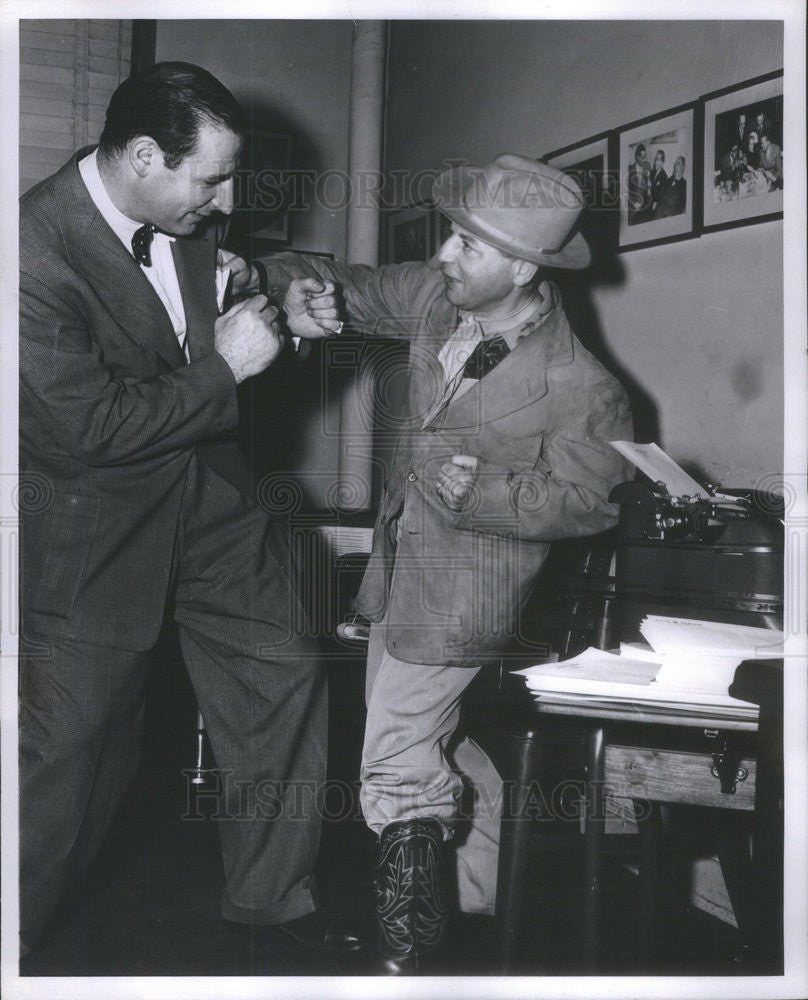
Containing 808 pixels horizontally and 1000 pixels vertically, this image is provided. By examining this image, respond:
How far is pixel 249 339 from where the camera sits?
185 cm

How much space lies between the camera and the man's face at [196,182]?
183 cm

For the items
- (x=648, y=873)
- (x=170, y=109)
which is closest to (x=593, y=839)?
(x=648, y=873)

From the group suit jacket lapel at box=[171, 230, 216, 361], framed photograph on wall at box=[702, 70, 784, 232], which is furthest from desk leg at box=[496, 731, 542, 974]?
framed photograph on wall at box=[702, 70, 784, 232]

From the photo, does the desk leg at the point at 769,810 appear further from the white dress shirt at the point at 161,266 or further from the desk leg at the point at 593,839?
the white dress shirt at the point at 161,266

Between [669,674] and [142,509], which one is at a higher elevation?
[142,509]

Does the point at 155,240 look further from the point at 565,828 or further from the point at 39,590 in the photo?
the point at 565,828

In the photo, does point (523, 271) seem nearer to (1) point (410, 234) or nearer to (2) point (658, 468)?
(2) point (658, 468)

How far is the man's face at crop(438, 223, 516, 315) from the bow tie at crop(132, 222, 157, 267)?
0.60 m

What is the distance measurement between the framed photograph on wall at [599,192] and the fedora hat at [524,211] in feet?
2.08

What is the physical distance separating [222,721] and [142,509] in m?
0.49

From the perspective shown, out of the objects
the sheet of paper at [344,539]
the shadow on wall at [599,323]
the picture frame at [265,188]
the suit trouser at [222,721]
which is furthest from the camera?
the picture frame at [265,188]

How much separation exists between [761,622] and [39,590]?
140cm

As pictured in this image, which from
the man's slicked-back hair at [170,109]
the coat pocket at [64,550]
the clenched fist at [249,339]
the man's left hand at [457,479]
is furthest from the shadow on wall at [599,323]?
the coat pocket at [64,550]

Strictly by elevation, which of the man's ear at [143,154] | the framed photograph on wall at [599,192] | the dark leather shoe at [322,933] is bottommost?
the dark leather shoe at [322,933]
